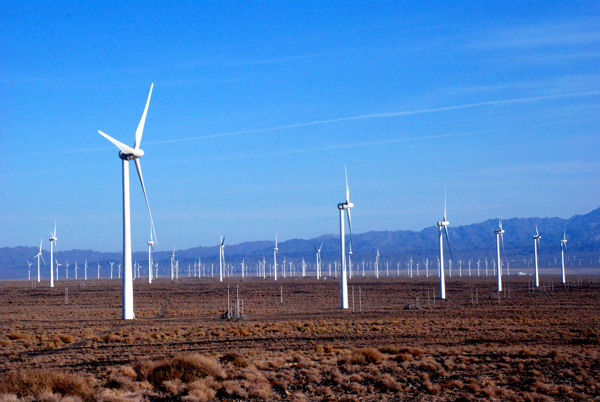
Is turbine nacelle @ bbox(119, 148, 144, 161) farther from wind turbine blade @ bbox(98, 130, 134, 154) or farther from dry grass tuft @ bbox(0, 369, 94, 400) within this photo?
dry grass tuft @ bbox(0, 369, 94, 400)

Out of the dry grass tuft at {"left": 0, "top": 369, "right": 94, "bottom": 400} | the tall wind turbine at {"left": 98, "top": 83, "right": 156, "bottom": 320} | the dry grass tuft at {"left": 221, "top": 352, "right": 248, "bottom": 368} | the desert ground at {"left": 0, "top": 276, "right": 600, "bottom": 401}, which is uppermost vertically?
the tall wind turbine at {"left": 98, "top": 83, "right": 156, "bottom": 320}

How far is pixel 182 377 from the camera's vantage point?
66.4ft

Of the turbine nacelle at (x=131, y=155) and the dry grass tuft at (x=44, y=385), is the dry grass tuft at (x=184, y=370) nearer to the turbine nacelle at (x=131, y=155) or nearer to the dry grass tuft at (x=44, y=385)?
the dry grass tuft at (x=44, y=385)

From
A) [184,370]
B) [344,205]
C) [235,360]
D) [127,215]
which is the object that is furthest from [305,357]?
[344,205]

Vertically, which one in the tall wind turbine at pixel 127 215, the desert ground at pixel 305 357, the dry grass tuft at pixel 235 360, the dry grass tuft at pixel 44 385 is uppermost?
the tall wind turbine at pixel 127 215

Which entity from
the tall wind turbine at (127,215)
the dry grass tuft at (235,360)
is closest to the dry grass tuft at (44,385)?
the dry grass tuft at (235,360)

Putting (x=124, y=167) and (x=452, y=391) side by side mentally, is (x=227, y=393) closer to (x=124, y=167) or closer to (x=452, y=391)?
(x=452, y=391)

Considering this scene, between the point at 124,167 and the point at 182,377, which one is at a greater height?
the point at 124,167

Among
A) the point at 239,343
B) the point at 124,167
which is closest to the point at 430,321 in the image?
the point at 239,343

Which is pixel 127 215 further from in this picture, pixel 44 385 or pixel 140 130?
pixel 44 385

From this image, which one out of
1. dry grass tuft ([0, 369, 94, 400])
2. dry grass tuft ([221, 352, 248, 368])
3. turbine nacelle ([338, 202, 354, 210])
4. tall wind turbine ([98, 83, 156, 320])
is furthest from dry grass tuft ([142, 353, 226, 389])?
turbine nacelle ([338, 202, 354, 210])

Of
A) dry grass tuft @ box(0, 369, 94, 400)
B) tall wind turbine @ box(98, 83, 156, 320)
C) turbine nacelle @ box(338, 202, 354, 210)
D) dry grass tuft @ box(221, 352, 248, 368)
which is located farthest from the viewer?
turbine nacelle @ box(338, 202, 354, 210)

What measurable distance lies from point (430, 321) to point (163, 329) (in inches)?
634

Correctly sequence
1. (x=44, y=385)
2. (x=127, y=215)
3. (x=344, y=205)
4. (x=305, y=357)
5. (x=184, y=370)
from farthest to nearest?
(x=344, y=205)
(x=127, y=215)
(x=305, y=357)
(x=184, y=370)
(x=44, y=385)
